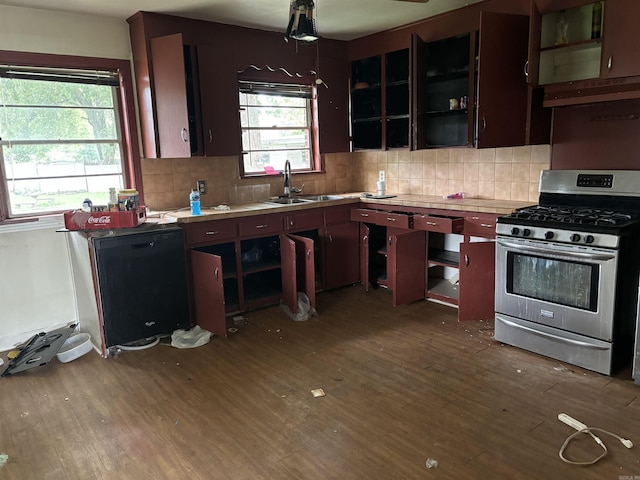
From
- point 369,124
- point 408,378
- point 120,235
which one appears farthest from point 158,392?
point 369,124

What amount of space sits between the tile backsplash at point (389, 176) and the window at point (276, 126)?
0.57ft

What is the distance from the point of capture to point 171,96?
3.58 meters

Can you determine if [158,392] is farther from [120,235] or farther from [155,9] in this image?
[155,9]

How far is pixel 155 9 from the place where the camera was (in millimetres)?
3498

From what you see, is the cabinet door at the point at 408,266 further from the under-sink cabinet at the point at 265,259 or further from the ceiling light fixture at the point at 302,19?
the ceiling light fixture at the point at 302,19

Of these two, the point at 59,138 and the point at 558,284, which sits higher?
the point at 59,138

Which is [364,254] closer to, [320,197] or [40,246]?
[320,197]

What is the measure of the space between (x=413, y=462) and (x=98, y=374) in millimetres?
2035

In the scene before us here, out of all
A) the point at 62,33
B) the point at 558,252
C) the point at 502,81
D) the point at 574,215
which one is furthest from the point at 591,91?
the point at 62,33

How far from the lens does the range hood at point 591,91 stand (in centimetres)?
288

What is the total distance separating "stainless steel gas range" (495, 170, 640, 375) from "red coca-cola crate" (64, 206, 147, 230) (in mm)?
2463

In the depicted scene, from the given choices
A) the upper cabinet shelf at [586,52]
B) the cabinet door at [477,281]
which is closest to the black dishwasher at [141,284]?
the cabinet door at [477,281]

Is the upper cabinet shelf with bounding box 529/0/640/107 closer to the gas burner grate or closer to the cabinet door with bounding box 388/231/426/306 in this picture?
the gas burner grate

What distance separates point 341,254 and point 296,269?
631 mm
